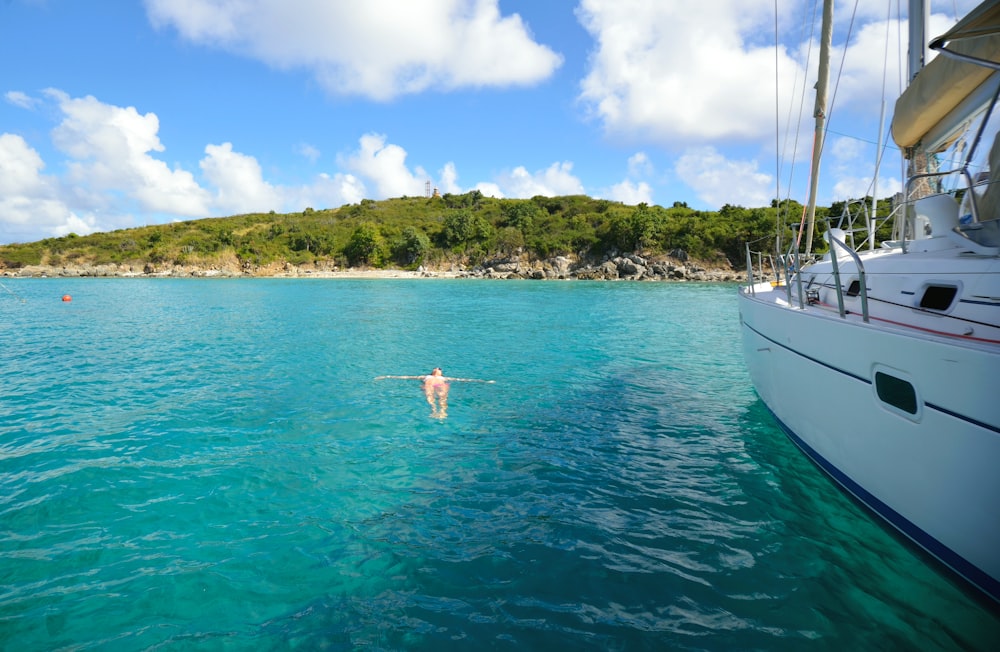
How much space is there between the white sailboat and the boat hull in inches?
0.4

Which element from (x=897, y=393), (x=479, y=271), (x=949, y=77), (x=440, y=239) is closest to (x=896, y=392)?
(x=897, y=393)

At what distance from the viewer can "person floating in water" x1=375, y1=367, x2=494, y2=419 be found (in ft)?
33.0

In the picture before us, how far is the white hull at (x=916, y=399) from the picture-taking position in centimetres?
342

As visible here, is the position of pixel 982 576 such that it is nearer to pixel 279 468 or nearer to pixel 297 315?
pixel 279 468

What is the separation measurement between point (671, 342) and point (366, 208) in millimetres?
123353

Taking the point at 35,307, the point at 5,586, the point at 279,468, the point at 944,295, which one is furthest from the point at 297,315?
the point at 944,295

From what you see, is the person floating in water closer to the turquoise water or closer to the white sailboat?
the turquoise water

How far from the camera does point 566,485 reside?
6594 millimetres

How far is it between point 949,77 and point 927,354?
426 centimetres

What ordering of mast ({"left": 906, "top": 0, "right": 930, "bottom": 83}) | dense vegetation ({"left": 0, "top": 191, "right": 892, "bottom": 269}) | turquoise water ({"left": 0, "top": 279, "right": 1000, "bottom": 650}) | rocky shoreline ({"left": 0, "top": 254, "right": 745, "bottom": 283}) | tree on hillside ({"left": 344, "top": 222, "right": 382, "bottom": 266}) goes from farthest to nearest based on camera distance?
1. tree on hillside ({"left": 344, "top": 222, "right": 382, "bottom": 266})
2. dense vegetation ({"left": 0, "top": 191, "right": 892, "bottom": 269})
3. rocky shoreline ({"left": 0, "top": 254, "right": 745, "bottom": 283})
4. mast ({"left": 906, "top": 0, "right": 930, "bottom": 83})
5. turquoise water ({"left": 0, "top": 279, "right": 1000, "bottom": 650})

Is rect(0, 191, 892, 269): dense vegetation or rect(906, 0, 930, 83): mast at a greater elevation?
rect(0, 191, 892, 269): dense vegetation

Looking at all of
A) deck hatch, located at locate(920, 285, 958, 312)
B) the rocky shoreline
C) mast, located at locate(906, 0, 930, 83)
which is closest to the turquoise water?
deck hatch, located at locate(920, 285, 958, 312)

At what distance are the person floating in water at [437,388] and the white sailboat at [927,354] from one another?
5894mm

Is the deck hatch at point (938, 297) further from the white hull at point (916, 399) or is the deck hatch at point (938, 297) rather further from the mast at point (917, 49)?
the mast at point (917, 49)
